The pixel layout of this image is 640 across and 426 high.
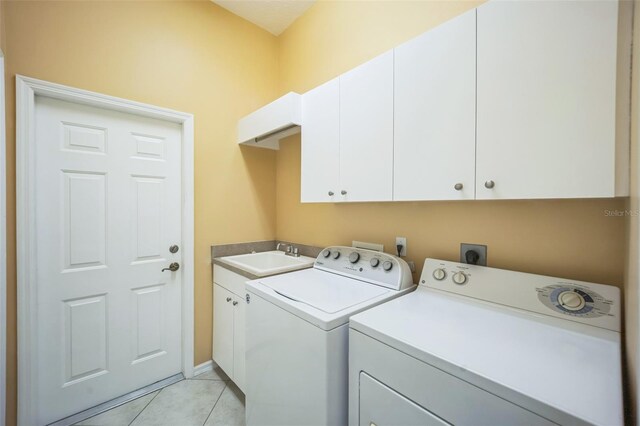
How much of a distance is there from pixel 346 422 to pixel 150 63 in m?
2.47

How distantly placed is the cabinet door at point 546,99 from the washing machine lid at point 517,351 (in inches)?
18.7

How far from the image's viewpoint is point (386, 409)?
85 centimetres

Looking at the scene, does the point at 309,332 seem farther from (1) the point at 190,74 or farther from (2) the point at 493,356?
(1) the point at 190,74

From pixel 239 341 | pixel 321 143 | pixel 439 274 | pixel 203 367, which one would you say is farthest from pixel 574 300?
pixel 203 367

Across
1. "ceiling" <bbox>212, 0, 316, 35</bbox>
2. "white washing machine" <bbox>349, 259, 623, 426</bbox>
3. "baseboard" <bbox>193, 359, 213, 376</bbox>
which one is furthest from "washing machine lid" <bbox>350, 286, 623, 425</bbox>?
"ceiling" <bbox>212, 0, 316, 35</bbox>

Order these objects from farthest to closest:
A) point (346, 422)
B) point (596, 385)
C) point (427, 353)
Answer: point (346, 422) < point (427, 353) < point (596, 385)

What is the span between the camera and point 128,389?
1.83 metres

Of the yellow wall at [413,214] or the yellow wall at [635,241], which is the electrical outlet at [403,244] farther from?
the yellow wall at [635,241]

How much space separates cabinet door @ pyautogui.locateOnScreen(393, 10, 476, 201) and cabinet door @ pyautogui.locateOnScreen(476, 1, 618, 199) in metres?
0.05

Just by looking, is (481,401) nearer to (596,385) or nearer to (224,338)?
(596,385)

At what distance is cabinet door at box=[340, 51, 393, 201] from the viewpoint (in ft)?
4.26

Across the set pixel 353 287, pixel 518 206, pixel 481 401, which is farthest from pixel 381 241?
pixel 481 401

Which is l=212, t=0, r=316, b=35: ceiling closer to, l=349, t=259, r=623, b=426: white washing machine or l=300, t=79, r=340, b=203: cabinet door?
l=300, t=79, r=340, b=203: cabinet door

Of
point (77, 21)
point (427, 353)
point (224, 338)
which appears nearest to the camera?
point (427, 353)
